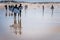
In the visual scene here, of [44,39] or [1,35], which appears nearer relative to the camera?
[44,39]

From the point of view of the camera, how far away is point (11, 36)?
2.71 m

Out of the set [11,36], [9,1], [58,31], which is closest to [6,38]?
[11,36]

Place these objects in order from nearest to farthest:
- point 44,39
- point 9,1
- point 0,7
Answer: point 44,39 → point 9,1 → point 0,7

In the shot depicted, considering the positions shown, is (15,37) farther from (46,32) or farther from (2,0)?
(2,0)

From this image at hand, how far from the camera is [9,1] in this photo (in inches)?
225

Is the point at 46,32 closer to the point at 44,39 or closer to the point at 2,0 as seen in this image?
the point at 44,39

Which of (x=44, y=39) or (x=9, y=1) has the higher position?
(x=9, y=1)

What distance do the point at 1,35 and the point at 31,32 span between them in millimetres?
516

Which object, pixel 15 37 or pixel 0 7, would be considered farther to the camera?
pixel 0 7

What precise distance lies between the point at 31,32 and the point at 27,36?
0.25 meters

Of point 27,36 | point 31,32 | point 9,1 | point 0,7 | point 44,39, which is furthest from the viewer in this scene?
point 0,7

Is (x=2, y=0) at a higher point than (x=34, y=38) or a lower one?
higher

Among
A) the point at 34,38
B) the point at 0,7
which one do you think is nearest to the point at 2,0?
the point at 0,7

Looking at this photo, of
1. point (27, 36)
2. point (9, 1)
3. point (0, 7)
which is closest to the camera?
point (27, 36)
